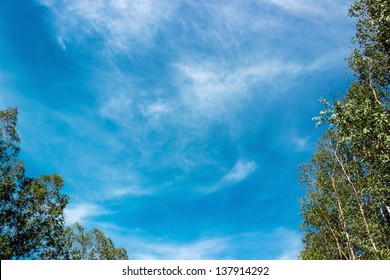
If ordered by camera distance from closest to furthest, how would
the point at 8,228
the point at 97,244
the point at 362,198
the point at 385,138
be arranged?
the point at 385,138, the point at 8,228, the point at 362,198, the point at 97,244

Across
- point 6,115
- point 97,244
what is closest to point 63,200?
point 6,115

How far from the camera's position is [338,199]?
32188 mm

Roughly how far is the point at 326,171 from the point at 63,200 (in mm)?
27916

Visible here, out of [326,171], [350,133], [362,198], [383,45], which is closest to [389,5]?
[383,45]

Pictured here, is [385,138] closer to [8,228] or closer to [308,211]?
[308,211]

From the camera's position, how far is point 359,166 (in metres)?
30.6

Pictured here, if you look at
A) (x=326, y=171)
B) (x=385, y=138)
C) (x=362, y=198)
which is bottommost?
(x=385, y=138)

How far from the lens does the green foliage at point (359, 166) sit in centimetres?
1374

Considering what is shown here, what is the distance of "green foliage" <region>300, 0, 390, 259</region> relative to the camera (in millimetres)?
13742
